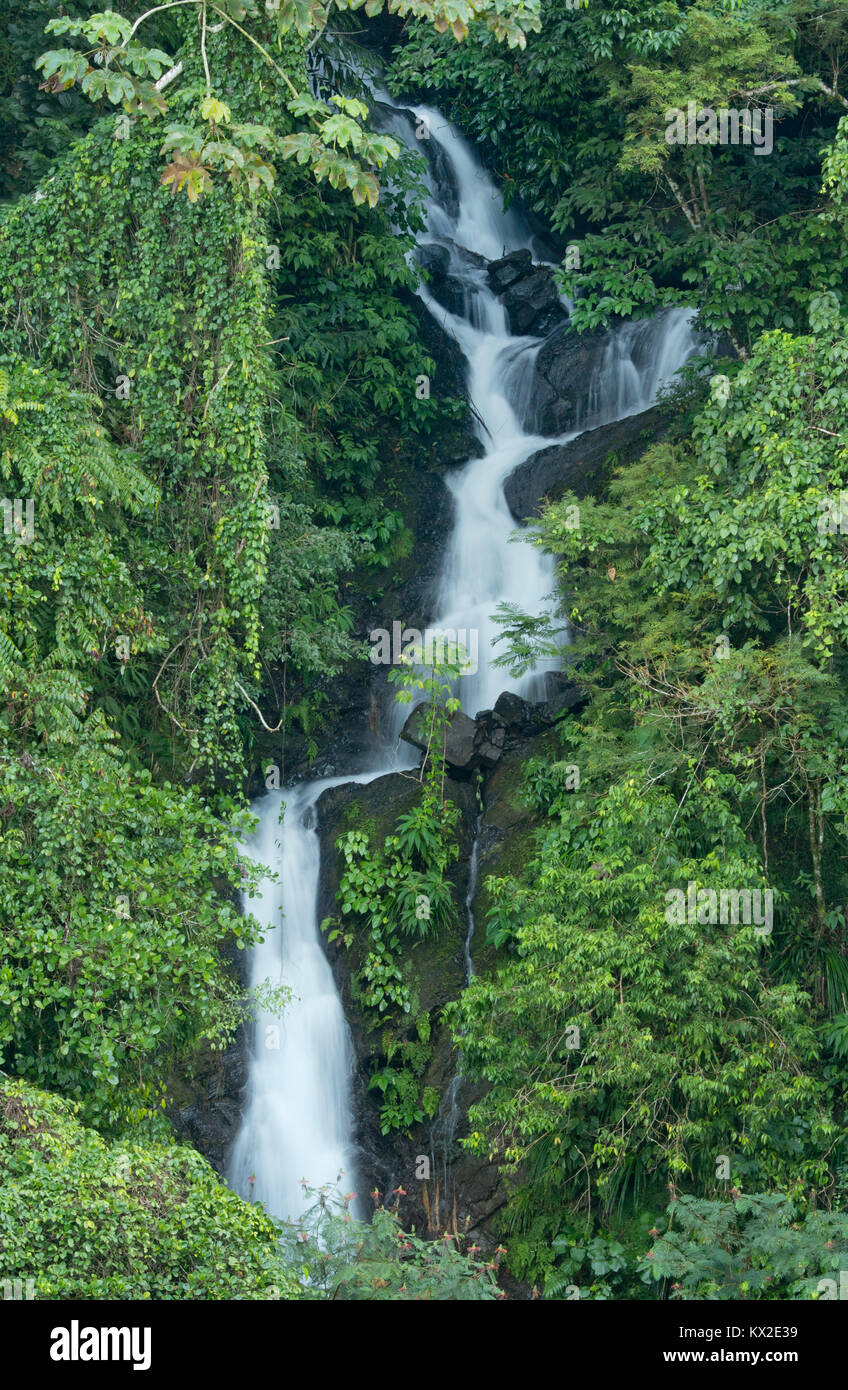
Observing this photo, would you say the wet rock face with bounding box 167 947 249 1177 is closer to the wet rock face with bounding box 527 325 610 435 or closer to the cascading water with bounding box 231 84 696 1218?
the cascading water with bounding box 231 84 696 1218

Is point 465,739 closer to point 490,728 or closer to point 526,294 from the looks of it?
point 490,728

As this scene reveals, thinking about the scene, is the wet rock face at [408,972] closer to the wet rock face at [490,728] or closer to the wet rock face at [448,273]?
the wet rock face at [490,728]

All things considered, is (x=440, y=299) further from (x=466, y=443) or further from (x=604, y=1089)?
(x=604, y=1089)

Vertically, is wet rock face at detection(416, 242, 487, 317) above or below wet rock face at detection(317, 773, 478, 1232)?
above

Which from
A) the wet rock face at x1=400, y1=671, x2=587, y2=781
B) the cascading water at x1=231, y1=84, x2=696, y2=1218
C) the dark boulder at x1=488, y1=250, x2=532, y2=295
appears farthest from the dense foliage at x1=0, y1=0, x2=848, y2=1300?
the dark boulder at x1=488, y1=250, x2=532, y2=295

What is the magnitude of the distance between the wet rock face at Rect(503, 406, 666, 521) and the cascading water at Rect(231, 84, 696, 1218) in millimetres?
266

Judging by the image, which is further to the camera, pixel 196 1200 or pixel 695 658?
pixel 695 658

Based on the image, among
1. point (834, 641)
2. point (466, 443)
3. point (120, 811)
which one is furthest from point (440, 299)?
point (120, 811)

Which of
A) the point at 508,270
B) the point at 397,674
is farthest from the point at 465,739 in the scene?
the point at 508,270

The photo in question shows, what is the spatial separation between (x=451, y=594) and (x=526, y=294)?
4.85 m

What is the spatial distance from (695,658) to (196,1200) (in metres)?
6.65

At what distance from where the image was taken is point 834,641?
1203 cm

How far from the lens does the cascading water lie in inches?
524

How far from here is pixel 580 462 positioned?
1670cm
